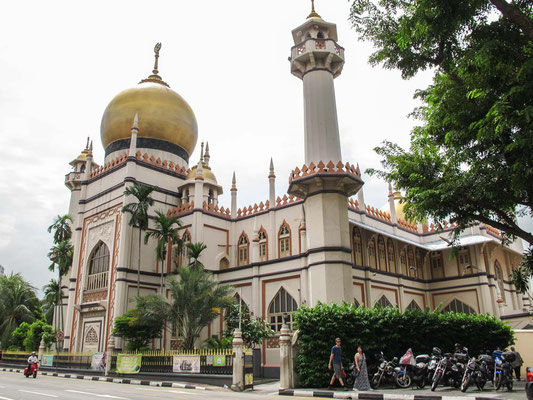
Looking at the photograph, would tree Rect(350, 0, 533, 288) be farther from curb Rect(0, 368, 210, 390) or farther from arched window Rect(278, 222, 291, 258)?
arched window Rect(278, 222, 291, 258)

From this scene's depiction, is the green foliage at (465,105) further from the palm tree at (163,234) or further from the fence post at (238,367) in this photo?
the palm tree at (163,234)

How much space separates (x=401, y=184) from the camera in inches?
506

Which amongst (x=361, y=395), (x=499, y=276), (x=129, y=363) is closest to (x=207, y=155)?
(x=129, y=363)

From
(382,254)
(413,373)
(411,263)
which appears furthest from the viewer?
(411,263)

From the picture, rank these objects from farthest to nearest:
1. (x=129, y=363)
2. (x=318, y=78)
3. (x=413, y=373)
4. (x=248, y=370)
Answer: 1. (x=318, y=78)
2. (x=129, y=363)
3. (x=248, y=370)
4. (x=413, y=373)

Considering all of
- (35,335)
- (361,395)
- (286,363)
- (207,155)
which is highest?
(207,155)

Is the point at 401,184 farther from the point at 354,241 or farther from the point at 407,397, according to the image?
the point at 354,241

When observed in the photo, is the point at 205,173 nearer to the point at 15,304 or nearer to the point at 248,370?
the point at 248,370

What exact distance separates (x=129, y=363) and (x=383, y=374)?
11.2m

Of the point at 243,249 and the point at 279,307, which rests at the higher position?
the point at 243,249

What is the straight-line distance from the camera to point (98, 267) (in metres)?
27.0

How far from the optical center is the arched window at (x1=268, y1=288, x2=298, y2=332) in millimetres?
22250

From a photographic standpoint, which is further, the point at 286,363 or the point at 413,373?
the point at 286,363

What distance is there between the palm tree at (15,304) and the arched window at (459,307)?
32.9m
